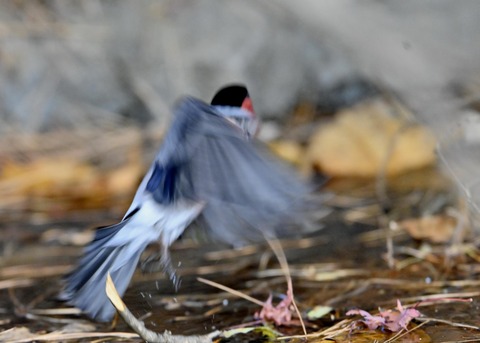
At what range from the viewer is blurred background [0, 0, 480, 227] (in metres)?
3.87

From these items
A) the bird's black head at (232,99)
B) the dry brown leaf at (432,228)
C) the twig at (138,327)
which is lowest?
the dry brown leaf at (432,228)

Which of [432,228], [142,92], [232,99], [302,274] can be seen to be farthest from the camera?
[142,92]

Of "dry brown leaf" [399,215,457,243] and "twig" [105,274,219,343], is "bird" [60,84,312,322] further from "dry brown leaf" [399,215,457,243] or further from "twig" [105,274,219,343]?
"dry brown leaf" [399,215,457,243]

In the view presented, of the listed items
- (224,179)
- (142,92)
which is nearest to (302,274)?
(224,179)

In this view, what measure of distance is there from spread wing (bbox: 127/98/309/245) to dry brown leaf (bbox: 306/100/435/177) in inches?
78.3

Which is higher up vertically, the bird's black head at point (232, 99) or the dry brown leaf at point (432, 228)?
the bird's black head at point (232, 99)

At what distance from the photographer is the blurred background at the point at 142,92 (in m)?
3.87

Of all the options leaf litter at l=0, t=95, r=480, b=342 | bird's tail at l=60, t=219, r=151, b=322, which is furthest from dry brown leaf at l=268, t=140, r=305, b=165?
bird's tail at l=60, t=219, r=151, b=322

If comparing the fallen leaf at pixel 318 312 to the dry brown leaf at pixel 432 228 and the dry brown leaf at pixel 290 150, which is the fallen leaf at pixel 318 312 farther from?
the dry brown leaf at pixel 290 150

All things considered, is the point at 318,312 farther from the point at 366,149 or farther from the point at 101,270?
the point at 366,149

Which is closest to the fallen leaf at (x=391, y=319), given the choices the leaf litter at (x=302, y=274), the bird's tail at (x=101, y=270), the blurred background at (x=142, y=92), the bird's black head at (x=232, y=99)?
the leaf litter at (x=302, y=274)

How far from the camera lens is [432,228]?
2.75 metres

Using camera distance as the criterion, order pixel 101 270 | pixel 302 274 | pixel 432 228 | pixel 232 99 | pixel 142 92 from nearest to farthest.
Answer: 1. pixel 101 270
2. pixel 232 99
3. pixel 302 274
4. pixel 432 228
5. pixel 142 92

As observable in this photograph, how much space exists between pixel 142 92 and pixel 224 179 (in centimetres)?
277
